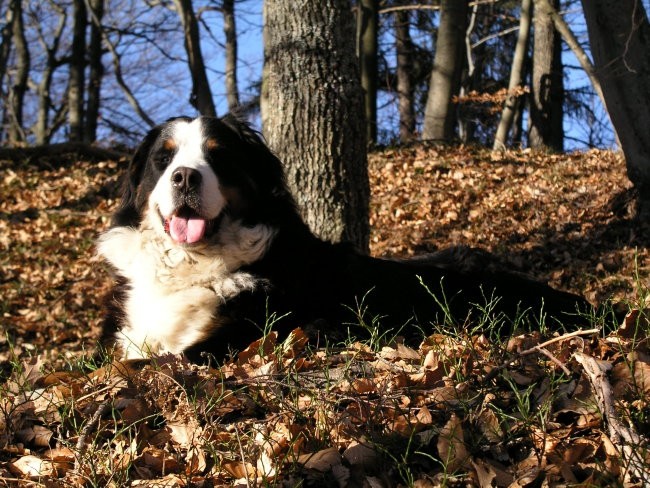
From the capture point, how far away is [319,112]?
6434mm

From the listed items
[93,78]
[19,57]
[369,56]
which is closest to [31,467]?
[369,56]

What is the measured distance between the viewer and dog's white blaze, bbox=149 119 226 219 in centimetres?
422

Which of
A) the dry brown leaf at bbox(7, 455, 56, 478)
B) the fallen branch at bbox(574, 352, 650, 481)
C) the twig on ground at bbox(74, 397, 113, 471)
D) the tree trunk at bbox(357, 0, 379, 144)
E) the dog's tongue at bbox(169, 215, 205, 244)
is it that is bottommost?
the dry brown leaf at bbox(7, 455, 56, 478)

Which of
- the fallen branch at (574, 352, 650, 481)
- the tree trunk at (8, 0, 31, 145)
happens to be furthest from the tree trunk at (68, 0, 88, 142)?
the fallen branch at (574, 352, 650, 481)

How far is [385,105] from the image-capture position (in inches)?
960

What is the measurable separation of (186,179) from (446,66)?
10280 mm

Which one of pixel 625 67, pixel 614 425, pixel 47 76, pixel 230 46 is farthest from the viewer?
pixel 47 76

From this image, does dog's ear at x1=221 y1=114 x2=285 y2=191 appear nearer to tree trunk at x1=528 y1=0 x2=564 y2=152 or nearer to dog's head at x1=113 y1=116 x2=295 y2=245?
dog's head at x1=113 y1=116 x2=295 y2=245

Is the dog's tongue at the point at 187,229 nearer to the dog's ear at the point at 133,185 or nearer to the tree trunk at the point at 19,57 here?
the dog's ear at the point at 133,185

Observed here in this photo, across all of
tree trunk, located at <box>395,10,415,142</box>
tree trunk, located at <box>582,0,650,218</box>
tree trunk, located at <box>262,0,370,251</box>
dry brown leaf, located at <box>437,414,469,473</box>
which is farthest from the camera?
tree trunk, located at <box>395,10,415,142</box>

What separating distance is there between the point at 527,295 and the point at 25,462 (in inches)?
133

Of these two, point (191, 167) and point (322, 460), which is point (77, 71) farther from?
point (322, 460)

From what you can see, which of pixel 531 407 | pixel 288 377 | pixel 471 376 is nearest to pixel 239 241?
pixel 288 377

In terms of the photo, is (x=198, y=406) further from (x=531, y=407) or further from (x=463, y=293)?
(x=463, y=293)
